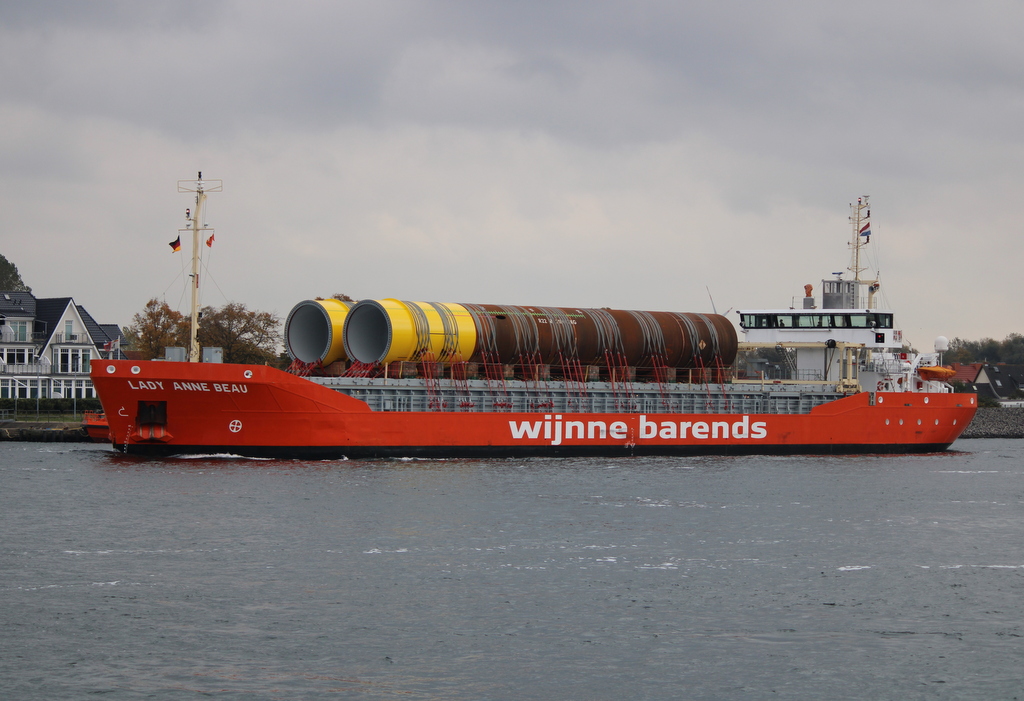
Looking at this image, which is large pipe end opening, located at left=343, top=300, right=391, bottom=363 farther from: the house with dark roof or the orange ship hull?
the house with dark roof

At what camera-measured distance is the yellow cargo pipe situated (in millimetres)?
39156

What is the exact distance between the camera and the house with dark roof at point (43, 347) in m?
63.7

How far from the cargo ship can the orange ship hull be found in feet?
0.18

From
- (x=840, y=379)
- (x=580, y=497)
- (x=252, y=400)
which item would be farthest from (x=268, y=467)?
(x=840, y=379)

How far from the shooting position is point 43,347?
64.1 meters

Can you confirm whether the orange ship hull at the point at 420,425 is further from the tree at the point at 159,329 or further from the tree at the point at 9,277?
the tree at the point at 9,277

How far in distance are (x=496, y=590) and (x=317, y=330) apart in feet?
83.6

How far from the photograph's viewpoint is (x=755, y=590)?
61.8 feet

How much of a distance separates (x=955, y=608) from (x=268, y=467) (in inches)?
880

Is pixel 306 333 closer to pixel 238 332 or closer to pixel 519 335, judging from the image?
pixel 519 335

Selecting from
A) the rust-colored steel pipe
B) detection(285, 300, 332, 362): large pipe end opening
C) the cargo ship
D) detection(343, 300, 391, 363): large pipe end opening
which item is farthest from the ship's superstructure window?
detection(285, 300, 332, 362): large pipe end opening

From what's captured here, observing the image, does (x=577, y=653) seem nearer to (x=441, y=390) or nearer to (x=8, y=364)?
(x=441, y=390)

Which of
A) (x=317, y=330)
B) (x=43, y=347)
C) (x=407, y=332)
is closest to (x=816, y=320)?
(x=407, y=332)

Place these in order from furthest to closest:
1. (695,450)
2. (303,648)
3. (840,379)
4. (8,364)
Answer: (8,364) < (840,379) < (695,450) < (303,648)
